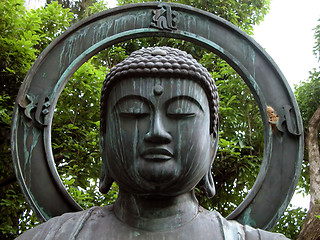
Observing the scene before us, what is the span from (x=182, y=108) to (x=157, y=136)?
9.2 inches

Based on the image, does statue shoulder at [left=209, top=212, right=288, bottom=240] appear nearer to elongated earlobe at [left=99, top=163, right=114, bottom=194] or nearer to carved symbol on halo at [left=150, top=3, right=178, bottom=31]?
elongated earlobe at [left=99, top=163, right=114, bottom=194]

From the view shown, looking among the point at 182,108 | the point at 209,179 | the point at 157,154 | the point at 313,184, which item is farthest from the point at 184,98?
the point at 313,184

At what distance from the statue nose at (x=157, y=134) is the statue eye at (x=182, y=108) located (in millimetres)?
89

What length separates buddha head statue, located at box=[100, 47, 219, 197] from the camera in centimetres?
226

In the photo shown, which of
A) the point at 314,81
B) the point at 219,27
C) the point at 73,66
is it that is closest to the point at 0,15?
the point at 73,66

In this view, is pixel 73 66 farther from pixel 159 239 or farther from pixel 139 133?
pixel 159 239

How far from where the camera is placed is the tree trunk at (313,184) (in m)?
5.57

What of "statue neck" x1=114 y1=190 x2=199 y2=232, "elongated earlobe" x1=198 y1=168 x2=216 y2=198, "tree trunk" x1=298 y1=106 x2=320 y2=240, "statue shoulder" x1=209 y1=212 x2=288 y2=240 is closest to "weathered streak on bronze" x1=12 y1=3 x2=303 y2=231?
"elongated earlobe" x1=198 y1=168 x2=216 y2=198

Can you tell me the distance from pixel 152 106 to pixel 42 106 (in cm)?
102

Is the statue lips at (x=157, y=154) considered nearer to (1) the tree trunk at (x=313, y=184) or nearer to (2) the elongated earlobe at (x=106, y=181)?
(2) the elongated earlobe at (x=106, y=181)

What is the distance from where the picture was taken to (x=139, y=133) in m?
2.29

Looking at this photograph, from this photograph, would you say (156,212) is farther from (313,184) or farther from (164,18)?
(313,184)

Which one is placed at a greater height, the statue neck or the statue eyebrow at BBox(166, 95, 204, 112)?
the statue eyebrow at BBox(166, 95, 204, 112)

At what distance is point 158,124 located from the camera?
2254mm
